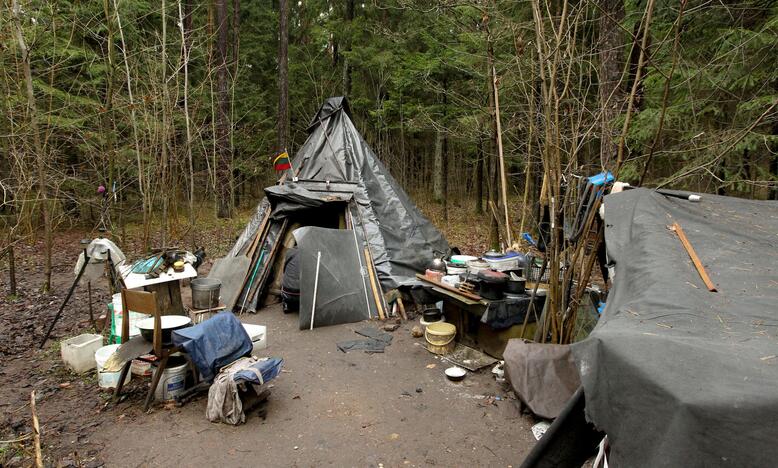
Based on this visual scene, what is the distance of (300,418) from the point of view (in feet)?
12.7

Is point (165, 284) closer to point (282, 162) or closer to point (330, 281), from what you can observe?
point (330, 281)

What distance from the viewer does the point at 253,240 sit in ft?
24.8

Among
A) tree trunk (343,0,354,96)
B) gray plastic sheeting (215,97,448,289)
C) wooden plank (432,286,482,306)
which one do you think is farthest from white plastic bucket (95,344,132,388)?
tree trunk (343,0,354,96)

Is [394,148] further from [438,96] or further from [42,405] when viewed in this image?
[42,405]

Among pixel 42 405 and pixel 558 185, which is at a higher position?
pixel 558 185

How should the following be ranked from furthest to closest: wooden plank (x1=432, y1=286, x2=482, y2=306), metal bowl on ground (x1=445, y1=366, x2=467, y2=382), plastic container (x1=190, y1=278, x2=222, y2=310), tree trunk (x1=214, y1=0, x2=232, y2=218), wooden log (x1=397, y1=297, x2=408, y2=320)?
tree trunk (x1=214, y1=0, x2=232, y2=218)
wooden log (x1=397, y1=297, x2=408, y2=320)
plastic container (x1=190, y1=278, x2=222, y2=310)
wooden plank (x1=432, y1=286, x2=482, y2=306)
metal bowl on ground (x1=445, y1=366, x2=467, y2=382)

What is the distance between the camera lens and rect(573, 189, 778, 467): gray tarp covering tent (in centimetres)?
139

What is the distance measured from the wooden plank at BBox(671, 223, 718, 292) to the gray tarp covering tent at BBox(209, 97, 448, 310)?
4.50m

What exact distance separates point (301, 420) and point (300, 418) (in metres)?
0.04

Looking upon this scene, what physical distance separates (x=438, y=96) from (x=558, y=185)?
35.3 ft

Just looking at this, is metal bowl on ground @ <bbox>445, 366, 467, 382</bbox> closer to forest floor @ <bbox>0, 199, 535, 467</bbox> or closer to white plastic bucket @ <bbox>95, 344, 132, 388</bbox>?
forest floor @ <bbox>0, 199, 535, 467</bbox>

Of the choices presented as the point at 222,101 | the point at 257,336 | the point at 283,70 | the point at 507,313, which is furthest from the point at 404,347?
the point at 283,70

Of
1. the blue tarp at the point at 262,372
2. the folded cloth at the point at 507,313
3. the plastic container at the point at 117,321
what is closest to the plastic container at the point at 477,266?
the folded cloth at the point at 507,313

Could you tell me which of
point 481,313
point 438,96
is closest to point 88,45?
point 438,96
